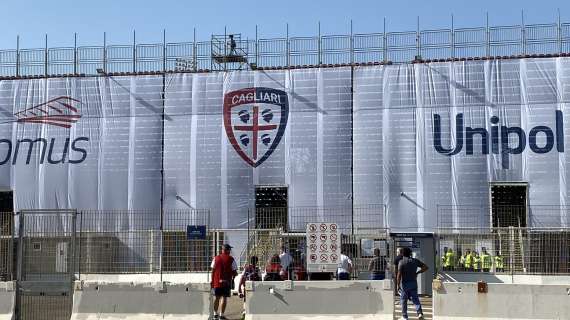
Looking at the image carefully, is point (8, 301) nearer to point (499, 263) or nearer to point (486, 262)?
point (486, 262)

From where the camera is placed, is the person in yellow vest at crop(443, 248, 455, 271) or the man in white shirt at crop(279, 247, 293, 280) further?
the person in yellow vest at crop(443, 248, 455, 271)

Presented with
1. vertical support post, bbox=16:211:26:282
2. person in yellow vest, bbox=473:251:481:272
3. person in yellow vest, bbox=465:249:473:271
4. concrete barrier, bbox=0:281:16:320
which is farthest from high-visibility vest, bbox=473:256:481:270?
concrete barrier, bbox=0:281:16:320

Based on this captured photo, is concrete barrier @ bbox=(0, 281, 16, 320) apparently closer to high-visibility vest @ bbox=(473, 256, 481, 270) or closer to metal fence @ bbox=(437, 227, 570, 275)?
metal fence @ bbox=(437, 227, 570, 275)

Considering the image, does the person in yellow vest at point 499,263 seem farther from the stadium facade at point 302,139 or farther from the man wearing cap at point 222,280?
the man wearing cap at point 222,280

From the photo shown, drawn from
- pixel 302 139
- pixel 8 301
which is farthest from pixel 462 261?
pixel 8 301

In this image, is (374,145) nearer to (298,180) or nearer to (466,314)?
(298,180)

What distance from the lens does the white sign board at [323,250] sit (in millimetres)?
16281

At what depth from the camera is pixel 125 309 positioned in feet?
51.0

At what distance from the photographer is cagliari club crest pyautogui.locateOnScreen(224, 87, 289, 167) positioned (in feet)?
105

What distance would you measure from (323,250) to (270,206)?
16.1m

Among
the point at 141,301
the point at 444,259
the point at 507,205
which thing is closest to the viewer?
the point at 141,301

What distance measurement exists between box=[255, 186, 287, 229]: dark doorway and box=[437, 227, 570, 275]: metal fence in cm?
858

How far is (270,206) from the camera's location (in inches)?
1275

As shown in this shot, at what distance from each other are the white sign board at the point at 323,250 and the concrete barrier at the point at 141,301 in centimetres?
228
